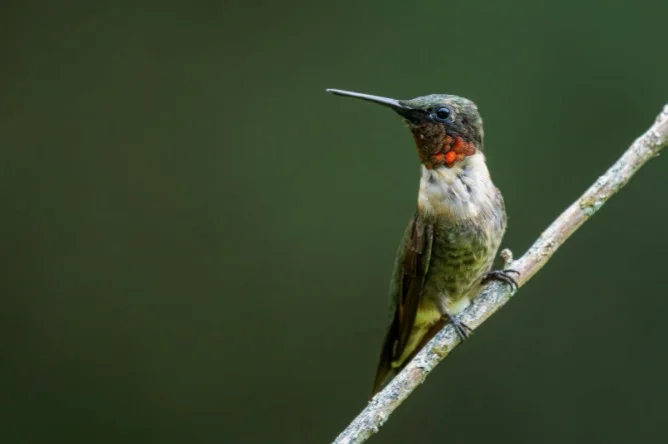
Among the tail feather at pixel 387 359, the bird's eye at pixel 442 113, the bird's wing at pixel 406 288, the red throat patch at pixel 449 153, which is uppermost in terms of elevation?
the bird's eye at pixel 442 113

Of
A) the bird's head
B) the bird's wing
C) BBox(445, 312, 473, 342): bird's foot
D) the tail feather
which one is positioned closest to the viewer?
BBox(445, 312, 473, 342): bird's foot

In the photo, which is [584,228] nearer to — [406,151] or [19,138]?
[406,151]

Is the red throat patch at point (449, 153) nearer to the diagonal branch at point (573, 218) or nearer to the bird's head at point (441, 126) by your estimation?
the bird's head at point (441, 126)

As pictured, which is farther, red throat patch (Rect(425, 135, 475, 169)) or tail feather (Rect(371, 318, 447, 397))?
tail feather (Rect(371, 318, 447, 397))

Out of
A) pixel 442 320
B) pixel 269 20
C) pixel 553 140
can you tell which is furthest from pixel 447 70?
pixel 442 320

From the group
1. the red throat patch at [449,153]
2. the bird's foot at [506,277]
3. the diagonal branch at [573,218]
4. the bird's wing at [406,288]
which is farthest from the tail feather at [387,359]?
the red throat patch at [449,153]

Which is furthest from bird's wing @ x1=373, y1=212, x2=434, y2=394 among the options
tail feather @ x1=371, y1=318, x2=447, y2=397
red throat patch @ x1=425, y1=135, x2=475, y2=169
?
red throat patch @ x1=425, y1=135, x2=475, y2=169

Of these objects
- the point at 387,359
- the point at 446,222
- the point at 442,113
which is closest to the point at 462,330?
the point at 446,222

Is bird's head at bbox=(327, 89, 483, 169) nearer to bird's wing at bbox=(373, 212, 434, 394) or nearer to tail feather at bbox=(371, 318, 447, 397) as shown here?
bird's wing at bbox=(373, 212, 434, 394)

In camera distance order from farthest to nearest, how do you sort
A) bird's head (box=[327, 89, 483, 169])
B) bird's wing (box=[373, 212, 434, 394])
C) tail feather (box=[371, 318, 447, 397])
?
tail feather (box=[371, 318, 447, 397]) → bird's wing (box=[373, 212, 434, 394]) → bird's head (box=[327, 89, 483, 169])
